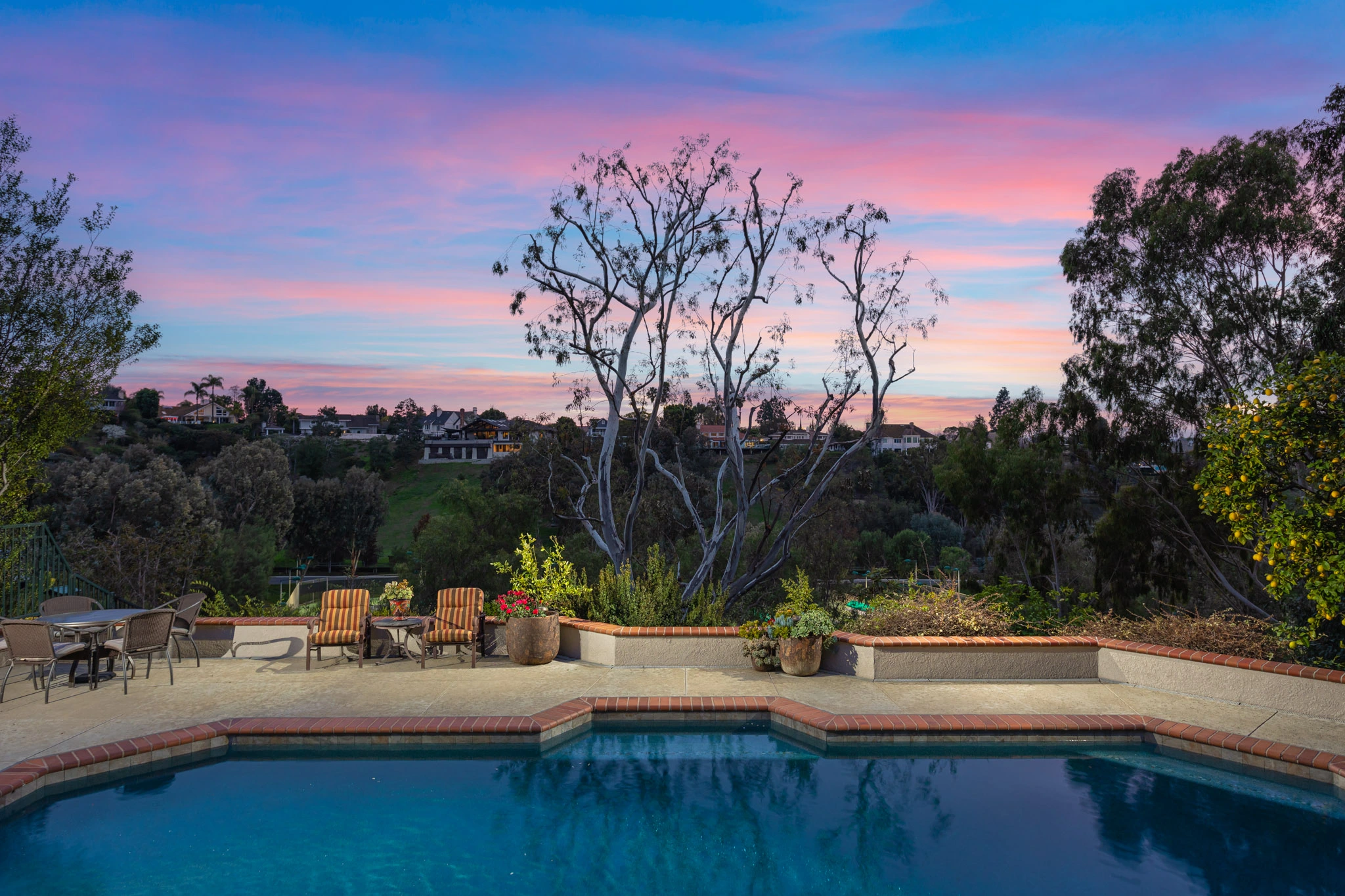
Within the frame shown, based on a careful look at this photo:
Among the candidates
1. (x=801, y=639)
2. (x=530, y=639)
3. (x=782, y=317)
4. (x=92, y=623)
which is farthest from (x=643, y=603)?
(x=782, y=317)

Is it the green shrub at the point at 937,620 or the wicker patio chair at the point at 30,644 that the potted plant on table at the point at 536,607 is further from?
the wicker patio chair at the point at 30,644

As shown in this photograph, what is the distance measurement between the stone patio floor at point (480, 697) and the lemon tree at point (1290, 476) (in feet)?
4.47

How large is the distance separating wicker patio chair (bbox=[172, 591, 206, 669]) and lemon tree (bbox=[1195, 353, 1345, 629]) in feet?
33.0

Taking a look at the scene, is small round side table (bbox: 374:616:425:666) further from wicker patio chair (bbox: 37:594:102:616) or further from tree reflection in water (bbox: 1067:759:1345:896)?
tree reflection in water (bbox: 1067:759:1345:896)

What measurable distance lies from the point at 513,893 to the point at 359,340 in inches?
725

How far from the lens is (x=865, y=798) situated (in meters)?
5.74

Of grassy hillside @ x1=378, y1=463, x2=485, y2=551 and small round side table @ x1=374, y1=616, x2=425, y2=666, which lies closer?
small round side table @ x1=374, y1=616, x2=425, y2=666

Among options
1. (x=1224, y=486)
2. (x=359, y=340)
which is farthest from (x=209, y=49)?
(x=1224, y=486)

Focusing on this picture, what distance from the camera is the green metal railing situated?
9219 millimetres

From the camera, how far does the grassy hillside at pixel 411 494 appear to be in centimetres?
5597

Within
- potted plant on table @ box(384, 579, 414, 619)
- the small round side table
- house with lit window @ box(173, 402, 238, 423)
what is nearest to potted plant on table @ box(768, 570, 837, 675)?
the small round side table

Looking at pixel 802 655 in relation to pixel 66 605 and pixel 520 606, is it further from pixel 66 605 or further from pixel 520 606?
pixel 66 605

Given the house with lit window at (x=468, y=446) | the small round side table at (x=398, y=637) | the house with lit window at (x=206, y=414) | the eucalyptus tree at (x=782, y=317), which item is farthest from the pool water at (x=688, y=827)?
the house with lit window at (x=206, y=414)

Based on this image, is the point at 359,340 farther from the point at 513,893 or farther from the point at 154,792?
the point at 513,893
